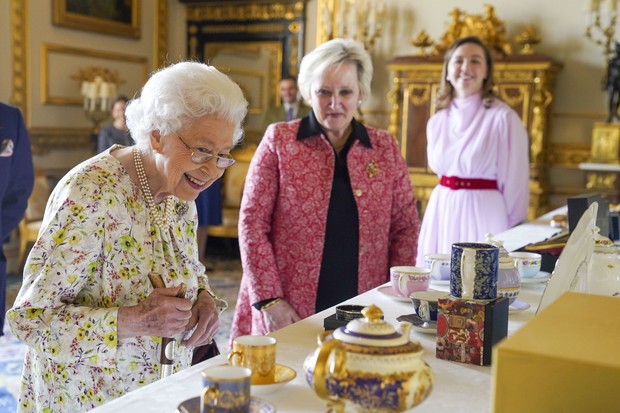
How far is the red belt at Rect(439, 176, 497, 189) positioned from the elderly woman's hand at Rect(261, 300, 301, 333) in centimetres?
172

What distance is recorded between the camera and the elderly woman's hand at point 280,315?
8.36 feet

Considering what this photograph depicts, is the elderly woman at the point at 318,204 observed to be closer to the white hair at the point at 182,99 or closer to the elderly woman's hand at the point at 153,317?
the white hair at the point at 182,99

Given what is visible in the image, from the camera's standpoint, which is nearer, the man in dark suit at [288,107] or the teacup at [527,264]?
the teacup at [527,264]

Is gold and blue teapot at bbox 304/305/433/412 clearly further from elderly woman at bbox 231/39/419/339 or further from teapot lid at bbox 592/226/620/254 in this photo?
elderly woman at bbox 231/39/419/339

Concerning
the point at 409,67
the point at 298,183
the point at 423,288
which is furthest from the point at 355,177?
the point at 409,67

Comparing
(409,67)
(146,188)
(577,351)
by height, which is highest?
(409,67)

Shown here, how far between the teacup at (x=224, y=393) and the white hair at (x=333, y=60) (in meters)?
1.67

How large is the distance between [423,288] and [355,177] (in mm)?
648

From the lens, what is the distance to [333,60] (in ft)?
8.61

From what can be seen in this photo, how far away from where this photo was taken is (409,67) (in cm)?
743

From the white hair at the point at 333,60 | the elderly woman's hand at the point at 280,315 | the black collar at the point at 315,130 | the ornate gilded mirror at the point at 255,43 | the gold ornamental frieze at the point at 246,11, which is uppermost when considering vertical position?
the gold ornamental frieze at the point at 246,11

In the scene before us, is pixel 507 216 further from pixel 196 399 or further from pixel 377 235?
pixel 196 399

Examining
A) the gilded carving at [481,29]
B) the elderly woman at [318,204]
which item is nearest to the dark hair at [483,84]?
the elderly woman at [318,204]

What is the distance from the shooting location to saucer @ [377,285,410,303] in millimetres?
2171
